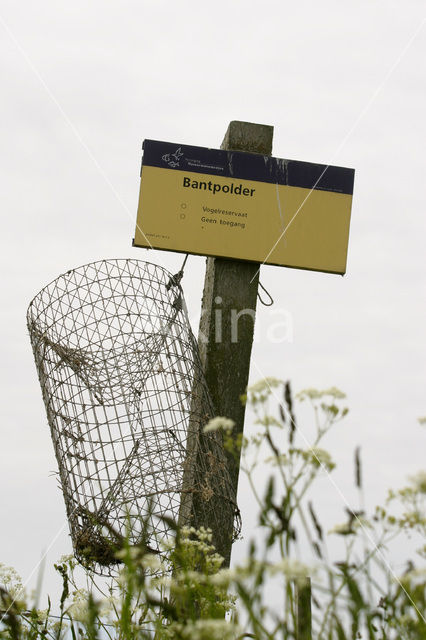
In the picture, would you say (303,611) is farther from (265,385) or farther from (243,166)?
(243,166)

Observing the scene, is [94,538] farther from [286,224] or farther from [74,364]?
[286,224]

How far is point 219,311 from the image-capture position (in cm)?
430

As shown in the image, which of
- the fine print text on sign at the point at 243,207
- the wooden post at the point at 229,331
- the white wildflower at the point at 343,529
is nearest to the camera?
the white wildflower at the point at 343,529

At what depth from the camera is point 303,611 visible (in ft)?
4.71

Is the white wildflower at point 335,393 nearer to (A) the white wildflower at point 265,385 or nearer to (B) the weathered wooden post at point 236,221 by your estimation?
(A) the white wildflower at point 265,385

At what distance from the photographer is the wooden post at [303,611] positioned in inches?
53.0

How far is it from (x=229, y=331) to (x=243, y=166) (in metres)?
0.91

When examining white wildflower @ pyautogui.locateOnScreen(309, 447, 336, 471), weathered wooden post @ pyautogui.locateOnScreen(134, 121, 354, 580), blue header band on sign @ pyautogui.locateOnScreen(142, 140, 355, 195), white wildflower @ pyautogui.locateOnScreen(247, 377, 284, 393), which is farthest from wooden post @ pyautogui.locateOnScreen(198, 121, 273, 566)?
white wildflower @ pyautogui.locateOnScreen(309, 447, 336, 471)

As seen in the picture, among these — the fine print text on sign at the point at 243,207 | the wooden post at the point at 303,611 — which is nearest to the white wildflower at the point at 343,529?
the wooden post at the point at 303,611

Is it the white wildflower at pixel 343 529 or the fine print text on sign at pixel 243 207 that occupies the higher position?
the fine print text on sign at pixel 243 207

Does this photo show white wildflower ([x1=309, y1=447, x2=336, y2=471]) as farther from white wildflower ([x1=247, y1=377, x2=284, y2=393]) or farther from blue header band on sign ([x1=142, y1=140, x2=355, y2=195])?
blue header band on sign ([x1=142, y1=140, x2=355, y2=195])

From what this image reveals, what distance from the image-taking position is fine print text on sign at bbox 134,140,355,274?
14.2 ft

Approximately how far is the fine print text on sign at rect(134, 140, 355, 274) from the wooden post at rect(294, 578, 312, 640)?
296 centimetres

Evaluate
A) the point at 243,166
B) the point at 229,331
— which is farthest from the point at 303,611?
the point at 243,166
